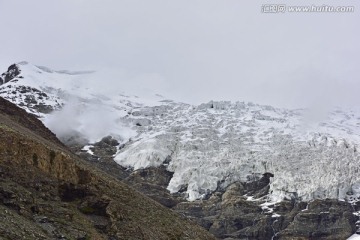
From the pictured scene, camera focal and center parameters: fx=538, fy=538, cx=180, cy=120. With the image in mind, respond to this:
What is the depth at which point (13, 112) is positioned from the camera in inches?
2044

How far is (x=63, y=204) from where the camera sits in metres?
28.8

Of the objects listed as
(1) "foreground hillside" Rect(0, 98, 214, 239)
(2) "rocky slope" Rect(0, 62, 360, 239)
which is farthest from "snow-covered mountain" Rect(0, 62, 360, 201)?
(1) "foreground hillside" Rect(0, 98, 214, 239)

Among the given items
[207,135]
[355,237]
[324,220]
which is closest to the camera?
[355,237]

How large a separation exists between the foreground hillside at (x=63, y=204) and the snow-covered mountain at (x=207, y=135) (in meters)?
99.0

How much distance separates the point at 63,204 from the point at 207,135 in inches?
4967

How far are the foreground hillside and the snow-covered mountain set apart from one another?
98954 mm

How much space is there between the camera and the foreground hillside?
24.9 meters

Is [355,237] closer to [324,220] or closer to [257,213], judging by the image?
[324,220]

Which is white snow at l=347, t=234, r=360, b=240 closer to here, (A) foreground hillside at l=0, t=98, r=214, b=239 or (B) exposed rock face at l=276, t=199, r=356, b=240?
(B) exposed rock face at l=276, t=199, r=356, b=240

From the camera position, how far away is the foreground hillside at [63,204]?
81.7 feet

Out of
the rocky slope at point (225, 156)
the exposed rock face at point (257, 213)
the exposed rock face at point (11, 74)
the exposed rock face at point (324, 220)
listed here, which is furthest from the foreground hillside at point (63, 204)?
the exposed rock face at point (11, 74)

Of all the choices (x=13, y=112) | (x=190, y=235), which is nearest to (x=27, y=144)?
(x=190, y=235)

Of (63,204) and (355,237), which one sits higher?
(63,204)

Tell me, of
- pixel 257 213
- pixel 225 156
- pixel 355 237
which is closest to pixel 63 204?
pixel 355 237
